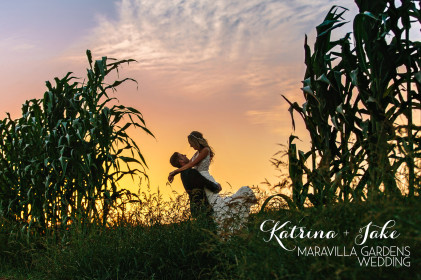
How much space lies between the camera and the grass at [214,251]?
286 cm

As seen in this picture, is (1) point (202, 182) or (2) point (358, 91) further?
(1) point (202, 182)

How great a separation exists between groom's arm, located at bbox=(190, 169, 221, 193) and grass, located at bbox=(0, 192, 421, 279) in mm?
1617

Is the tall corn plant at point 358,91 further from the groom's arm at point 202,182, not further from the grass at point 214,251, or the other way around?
the groom's arm at point 202,182

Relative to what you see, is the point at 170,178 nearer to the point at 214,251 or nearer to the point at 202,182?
the point at 202,182

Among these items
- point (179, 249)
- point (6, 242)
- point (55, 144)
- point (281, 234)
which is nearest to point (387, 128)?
point (281, 234)

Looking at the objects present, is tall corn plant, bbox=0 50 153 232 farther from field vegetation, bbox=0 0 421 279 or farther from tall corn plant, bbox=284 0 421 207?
tall corn plant, bbox=284 0 421 207

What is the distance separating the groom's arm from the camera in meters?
6.86

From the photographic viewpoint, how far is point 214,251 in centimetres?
454

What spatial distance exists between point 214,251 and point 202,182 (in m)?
2.40

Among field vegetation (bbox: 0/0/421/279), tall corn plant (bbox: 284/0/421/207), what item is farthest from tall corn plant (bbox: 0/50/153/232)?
tall corn plant (bbox: 284/0/421/207)

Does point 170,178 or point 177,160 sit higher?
point 177,160

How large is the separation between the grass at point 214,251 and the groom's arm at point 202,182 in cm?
162

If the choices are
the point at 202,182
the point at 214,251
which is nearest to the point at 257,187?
the point at 214,251

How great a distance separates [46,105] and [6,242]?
1.99m
